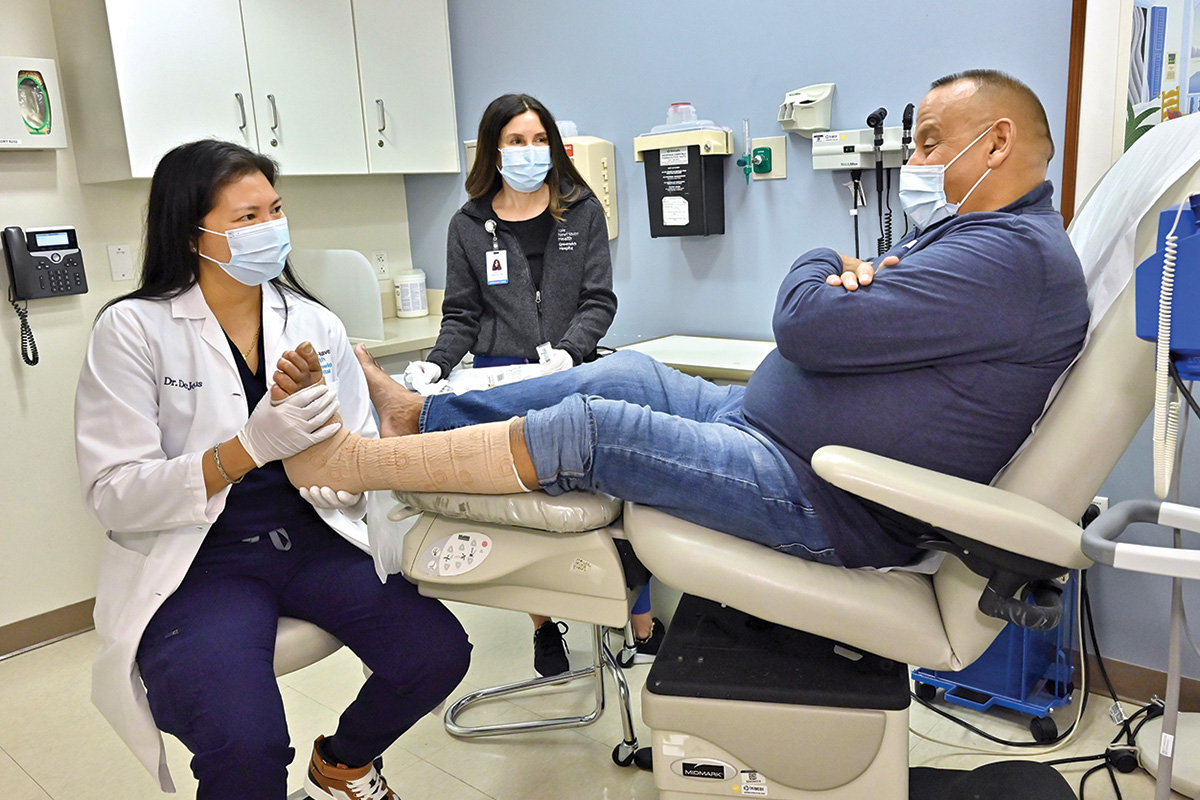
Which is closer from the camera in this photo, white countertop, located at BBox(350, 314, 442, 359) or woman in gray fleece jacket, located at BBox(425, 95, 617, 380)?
woman in gray fleece jacket, located at BBox(425, 95, 617, 380)

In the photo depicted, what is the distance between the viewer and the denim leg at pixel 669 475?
133 centimetres

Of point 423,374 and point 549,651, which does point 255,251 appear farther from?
point 549,651

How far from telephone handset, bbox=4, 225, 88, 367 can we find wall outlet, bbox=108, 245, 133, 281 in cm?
14

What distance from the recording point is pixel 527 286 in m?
2.32

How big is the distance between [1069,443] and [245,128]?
2557 mm

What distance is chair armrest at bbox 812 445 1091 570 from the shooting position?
1.10m

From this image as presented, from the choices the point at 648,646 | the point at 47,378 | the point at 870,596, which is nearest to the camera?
the point at 870,596

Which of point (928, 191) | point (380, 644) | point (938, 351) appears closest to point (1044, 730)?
point (938, 351)

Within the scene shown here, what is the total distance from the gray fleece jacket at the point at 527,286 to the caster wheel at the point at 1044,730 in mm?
1331

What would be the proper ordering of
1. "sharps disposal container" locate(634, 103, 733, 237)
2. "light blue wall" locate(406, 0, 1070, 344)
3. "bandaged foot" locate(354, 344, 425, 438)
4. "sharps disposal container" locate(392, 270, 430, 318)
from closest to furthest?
"bandaged foot" locate(354, 344, 425, 438)
"light blue wall" locate(406, 0, 1070, 344)
"sharps disposal container" locate(634, 103, 733, 237)
"sharps disposal container" locate(392, 270, 430, 318)

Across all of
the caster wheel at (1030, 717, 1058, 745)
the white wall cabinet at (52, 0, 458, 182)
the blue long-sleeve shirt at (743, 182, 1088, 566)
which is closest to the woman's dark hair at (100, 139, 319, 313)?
the blue long-sleeve shirt at (743, 182, 1088, 566)

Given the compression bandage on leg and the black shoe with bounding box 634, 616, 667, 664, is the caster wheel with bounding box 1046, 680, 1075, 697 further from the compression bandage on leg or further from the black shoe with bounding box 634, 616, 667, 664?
the compression bandage on leg

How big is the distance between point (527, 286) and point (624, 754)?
1.16 m

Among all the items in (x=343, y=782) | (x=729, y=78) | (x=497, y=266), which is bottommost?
(x=343, y=782)
